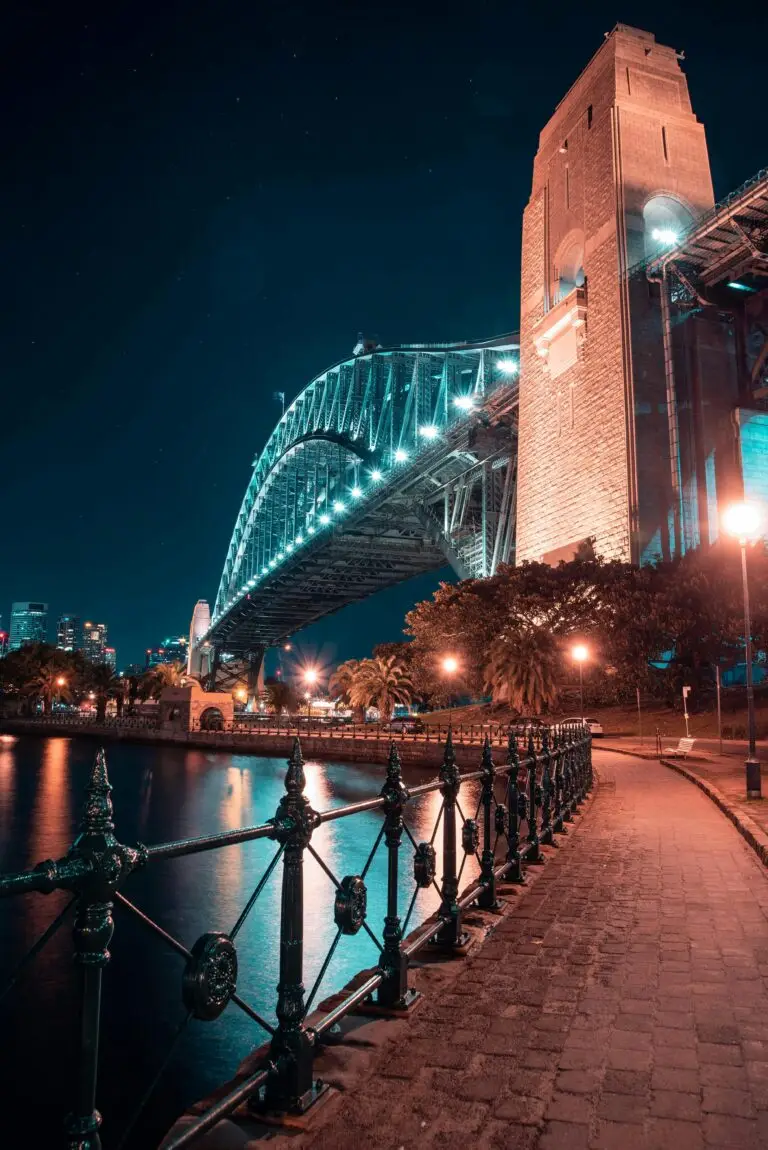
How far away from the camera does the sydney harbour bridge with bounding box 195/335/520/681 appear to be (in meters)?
54.4

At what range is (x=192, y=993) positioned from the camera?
107 inches

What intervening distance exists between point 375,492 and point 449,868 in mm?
55828

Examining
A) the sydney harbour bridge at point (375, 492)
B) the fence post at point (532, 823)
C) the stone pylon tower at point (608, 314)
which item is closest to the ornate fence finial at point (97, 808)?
the fence post at point (532, 823)

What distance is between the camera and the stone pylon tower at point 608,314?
36688mm

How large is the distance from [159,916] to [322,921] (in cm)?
334

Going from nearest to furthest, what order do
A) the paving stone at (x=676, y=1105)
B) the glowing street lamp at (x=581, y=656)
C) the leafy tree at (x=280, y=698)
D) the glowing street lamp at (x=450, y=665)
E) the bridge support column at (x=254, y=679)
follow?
the paving stone at (x=676, y=1105)
the glowing street lamp at (x=581, y=656)
the glowing street lamp at (x=450, y=665)
the leafy tree at (x=280, y=698)
the bridge support column at (x=254, y=679)

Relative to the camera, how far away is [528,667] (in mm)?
38250

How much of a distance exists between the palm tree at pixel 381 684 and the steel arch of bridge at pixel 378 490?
319 inches

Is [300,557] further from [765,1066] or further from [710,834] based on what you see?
[765,1066]

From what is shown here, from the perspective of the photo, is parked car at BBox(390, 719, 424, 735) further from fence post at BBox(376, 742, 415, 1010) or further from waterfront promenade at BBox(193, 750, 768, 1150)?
fence post at BBox(376, 742, 415, 1010)

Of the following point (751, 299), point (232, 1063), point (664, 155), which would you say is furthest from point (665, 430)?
point (232, 1063)

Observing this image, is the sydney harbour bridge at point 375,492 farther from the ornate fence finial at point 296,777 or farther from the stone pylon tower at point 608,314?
the ornate fence finial at point 296,777

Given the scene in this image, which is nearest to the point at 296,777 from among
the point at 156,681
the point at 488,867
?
the point at 488,867

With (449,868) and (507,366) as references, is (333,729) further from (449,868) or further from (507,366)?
(449,868)
